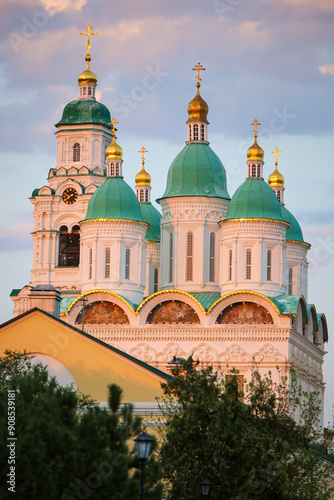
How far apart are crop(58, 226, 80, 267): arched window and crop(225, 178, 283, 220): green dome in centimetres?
1567

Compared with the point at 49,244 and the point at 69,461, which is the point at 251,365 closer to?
the point at 49,244

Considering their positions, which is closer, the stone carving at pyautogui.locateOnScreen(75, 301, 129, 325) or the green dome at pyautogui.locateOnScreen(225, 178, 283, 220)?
the green dome at pyautogui.locateOnScreen(225, 178, 283, 220)

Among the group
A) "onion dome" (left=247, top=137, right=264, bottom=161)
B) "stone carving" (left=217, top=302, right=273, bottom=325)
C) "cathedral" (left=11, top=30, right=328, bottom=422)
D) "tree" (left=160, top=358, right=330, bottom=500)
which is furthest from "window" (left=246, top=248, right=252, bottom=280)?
"tree" (left=160, top=358, right=330, bottom=500)

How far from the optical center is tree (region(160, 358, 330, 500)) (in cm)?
2352

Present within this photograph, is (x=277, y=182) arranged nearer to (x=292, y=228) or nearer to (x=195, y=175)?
(x=292, y=228)

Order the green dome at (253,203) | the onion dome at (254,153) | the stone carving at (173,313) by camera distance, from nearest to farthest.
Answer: the stone carving at (173,313)
the green dome at (253,203)
the onion dome at (254,153)

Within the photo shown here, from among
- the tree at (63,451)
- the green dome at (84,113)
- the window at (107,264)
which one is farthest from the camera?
the green dome at (84,113)

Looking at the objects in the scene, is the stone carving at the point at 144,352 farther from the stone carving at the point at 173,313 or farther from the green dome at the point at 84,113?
the green dome at the point at 84,113

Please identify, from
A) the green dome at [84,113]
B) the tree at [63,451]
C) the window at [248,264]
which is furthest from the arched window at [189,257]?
the tree at [63,451]

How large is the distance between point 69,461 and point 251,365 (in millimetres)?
28249

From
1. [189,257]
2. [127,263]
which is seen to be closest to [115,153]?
[127,263]

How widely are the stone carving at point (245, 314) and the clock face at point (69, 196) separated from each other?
18.0 meters

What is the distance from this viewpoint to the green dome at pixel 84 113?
65.2 metres

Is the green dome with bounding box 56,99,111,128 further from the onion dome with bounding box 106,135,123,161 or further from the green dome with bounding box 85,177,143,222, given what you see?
the green dome with bounding box 85,177,143,222
